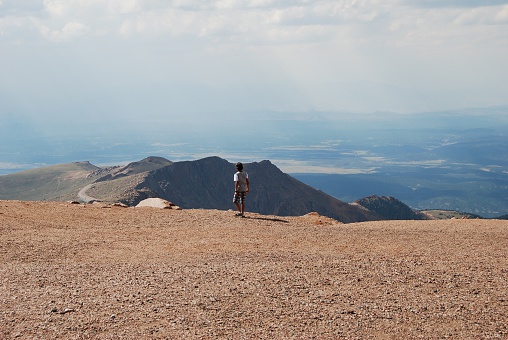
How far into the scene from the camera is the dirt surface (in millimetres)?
10406

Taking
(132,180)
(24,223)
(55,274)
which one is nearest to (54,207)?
(24,223)

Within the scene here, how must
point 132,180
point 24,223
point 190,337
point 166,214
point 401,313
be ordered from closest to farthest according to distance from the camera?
point 190,337 → point 401,313 → point 24,223 → point 166,214 → point 132,180

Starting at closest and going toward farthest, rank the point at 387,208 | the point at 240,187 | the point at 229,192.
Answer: the point at 240,187, the point at 229,192, the point at 387,208

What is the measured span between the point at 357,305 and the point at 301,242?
612 centimetres

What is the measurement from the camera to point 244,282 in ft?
41.4

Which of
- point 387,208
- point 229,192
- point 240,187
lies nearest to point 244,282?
point 240,187

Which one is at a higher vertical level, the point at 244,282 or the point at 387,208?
the point at 244,282

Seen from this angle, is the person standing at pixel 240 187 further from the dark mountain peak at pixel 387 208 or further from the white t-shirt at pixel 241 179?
the dark mountain peak at pixel 387 208

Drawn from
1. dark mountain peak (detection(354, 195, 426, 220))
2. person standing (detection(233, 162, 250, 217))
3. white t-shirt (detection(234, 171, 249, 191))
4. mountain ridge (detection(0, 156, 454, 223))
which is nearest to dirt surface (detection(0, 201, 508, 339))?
person standing (detection(233, 162, 250, 217))

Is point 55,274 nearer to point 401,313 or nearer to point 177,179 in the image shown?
point 401,313

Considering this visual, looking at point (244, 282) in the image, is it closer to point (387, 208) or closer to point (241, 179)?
point (241, 179)

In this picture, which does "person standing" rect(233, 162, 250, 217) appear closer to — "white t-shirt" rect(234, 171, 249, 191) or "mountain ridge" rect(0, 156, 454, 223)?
"white t-shirt" rect(234, 171, 249, 191)

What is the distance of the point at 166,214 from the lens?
22000 millimetres

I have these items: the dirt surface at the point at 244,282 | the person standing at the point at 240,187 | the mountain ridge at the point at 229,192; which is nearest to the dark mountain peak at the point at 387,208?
the mountain ridge at the point at 229,192
